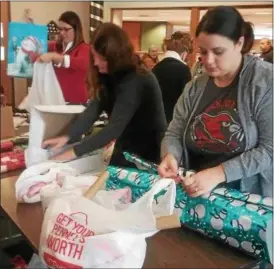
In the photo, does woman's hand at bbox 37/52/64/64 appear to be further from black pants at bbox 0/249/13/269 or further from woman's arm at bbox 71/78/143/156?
black pants at bbox 0/249/13/269

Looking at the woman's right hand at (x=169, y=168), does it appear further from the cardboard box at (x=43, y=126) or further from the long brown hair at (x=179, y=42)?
the long brown hair at (x=179, y=42)

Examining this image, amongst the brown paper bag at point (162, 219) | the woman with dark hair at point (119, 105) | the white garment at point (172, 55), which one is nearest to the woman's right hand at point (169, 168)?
the brown paper bag at point (162, 219)

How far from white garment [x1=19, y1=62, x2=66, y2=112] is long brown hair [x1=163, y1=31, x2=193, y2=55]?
50 centimetres

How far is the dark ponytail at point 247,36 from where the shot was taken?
0.69 metres

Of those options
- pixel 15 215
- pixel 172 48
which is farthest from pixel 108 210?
pixel 172 48

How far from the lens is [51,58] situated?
754mm

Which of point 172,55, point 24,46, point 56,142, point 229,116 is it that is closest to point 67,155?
point 56,142

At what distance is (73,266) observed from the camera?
505 mm

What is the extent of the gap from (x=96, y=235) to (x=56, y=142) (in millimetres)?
377

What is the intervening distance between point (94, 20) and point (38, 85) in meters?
0.20

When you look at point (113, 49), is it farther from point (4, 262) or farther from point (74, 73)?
point (4, 262)

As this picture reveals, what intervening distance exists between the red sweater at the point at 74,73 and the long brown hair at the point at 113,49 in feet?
0.12

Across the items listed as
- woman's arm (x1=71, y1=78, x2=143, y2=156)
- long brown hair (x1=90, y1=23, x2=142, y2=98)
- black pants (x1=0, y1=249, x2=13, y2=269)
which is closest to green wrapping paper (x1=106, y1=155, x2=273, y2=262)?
woman's arm (x1=71, y1=78, x2=143, y2=156)

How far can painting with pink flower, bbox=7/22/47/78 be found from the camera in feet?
2.26
